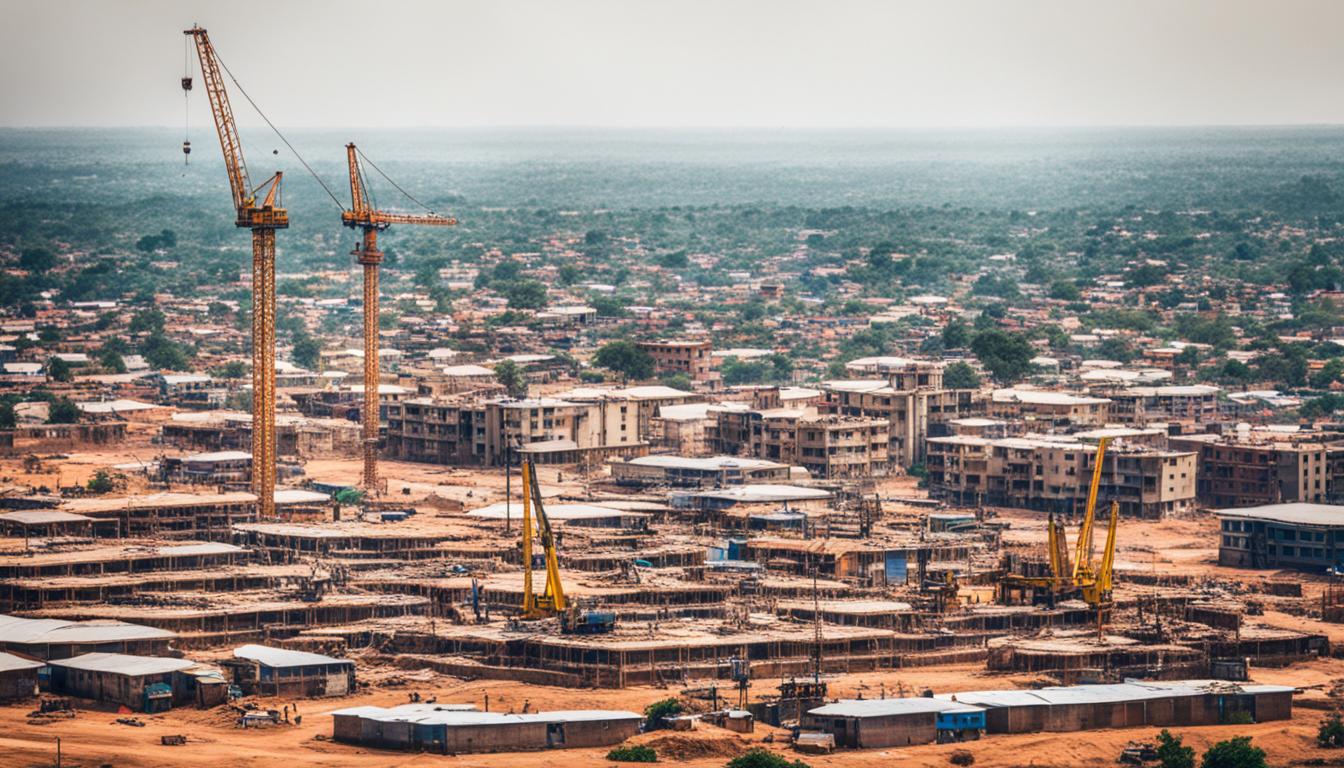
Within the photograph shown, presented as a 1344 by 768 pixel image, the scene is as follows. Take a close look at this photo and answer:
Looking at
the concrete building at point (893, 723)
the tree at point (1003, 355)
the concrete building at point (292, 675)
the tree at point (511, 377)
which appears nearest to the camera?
the concrete building at point (893, 723)

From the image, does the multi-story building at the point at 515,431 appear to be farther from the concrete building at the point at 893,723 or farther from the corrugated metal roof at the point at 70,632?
the concrete building at the point at 893,723

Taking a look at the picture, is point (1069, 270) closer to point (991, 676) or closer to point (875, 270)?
point (875, 270)

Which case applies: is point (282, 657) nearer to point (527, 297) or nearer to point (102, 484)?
point (102, 484)

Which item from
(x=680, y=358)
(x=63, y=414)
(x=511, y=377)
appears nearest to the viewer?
(x=63, y=414)

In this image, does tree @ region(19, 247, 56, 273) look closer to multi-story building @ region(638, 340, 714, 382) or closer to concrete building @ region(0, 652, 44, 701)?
multi-story building @ region(638, 340, 714, 382)

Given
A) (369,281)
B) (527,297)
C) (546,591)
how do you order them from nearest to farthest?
(546,591) < (369,281) < (527,297)

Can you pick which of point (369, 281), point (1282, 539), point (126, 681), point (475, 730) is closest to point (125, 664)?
point (126, 681)

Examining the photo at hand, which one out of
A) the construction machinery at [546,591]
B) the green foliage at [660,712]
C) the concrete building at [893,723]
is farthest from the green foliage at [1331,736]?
the construction machinery at [546,591]
